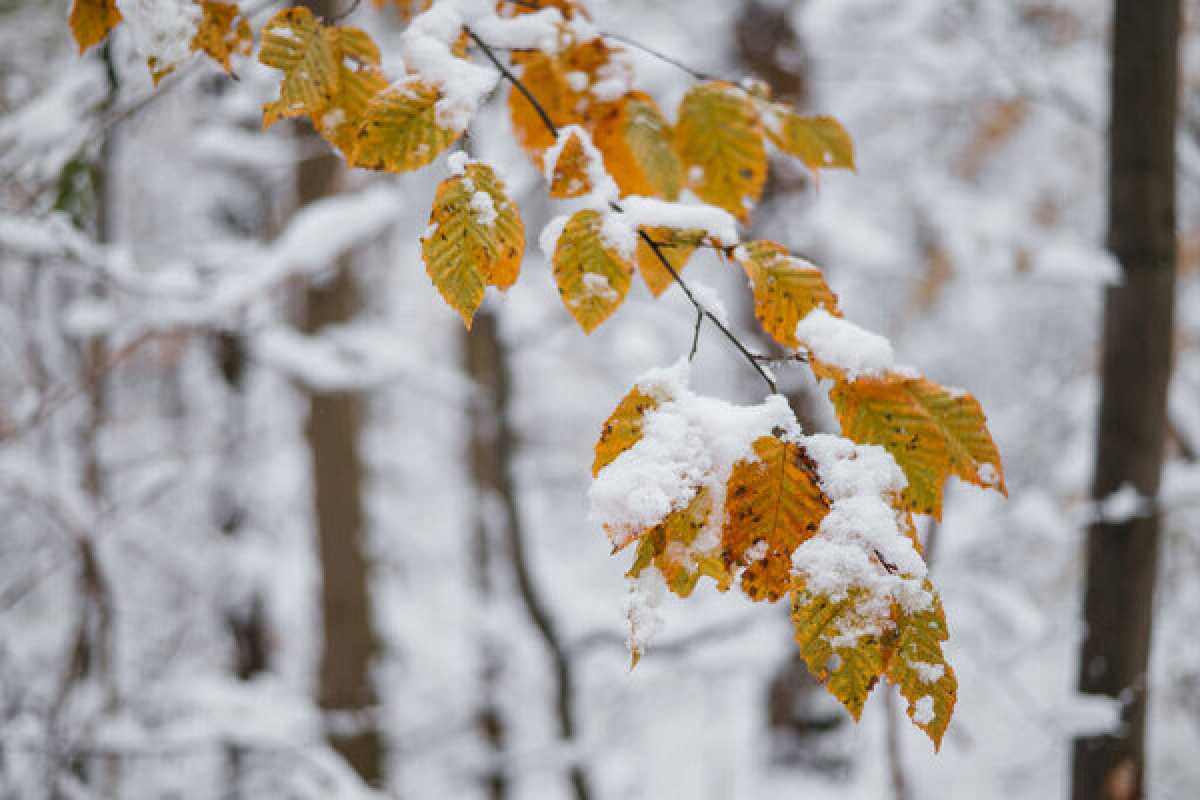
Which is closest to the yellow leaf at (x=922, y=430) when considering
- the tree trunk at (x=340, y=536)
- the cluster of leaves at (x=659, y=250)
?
the cluster of leaves at (x=659, y=250)

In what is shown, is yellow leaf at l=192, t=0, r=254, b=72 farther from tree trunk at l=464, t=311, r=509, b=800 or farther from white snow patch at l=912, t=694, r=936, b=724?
tree trunk at l=464, t=311, r=509, b=800

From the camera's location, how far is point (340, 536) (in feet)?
13.5

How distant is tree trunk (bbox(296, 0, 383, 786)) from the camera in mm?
3979

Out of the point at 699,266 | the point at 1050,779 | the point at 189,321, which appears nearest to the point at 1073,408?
the point at 1050,779

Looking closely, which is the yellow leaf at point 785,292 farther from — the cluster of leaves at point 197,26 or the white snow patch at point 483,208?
the cluster of leaves at point 197,26

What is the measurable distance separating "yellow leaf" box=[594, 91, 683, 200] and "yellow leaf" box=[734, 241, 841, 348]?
0.95ft

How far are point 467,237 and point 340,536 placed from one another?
3680 millimetres

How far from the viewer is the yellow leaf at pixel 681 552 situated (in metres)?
0.72

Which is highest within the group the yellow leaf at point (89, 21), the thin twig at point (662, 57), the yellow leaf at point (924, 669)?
the thin twig at point (662, 57)

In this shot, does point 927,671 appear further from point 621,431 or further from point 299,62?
point 299,62

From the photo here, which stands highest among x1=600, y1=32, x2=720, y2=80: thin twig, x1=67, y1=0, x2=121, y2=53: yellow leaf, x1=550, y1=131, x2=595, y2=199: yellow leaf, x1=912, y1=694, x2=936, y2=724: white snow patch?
x1=600, y1=32, x2=720, y2=80: thin twig

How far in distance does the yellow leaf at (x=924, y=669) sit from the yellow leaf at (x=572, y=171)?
57 cm

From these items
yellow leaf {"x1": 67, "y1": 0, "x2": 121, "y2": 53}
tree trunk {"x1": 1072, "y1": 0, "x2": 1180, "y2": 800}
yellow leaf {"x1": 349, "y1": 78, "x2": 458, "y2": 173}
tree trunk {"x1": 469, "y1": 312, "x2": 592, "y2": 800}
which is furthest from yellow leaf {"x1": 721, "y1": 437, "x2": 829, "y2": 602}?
tree trunk {"x1": 469, "y1": 312, "x2": 592, "y2": 800}

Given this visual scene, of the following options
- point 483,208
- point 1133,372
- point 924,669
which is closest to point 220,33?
point 483,208
